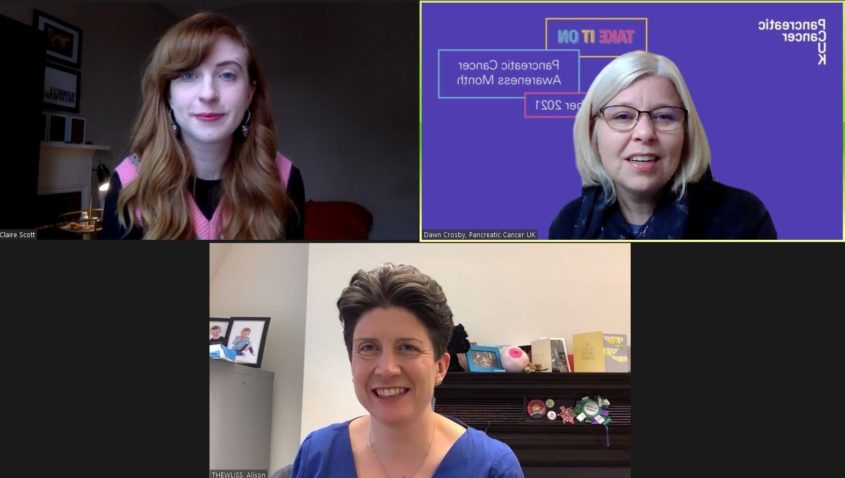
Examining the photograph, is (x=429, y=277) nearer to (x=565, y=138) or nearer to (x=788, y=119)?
(x=565, y=138)

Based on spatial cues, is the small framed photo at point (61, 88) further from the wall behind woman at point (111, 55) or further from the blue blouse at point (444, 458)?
the blue blouse at point (444, 458)

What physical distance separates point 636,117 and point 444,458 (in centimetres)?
169

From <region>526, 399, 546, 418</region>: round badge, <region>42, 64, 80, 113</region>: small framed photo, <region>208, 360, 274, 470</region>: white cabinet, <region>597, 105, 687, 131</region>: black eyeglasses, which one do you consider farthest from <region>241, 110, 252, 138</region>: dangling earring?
<region>526, 399, 546, 418</region>: round badge

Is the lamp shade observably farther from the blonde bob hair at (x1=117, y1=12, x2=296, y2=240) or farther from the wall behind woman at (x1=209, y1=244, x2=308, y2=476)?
the wall behind woman at (x1=209, y1=244, x2=308, y2=476)

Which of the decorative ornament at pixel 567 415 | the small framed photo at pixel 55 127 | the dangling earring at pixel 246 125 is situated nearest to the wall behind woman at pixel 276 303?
the dangling earring at pixel 246 125

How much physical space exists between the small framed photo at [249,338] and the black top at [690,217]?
130 cm

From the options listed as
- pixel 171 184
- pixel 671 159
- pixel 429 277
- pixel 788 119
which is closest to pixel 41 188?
pixel 171 184

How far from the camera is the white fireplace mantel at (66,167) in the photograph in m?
5.87

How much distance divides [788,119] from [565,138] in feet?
3.15

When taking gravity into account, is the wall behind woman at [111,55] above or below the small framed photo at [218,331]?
above

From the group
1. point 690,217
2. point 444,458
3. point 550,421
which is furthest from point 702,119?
point 444,458

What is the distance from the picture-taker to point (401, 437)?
5188 millimetres

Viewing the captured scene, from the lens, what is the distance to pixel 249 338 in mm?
5691

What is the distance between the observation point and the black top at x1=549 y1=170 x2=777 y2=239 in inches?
231
